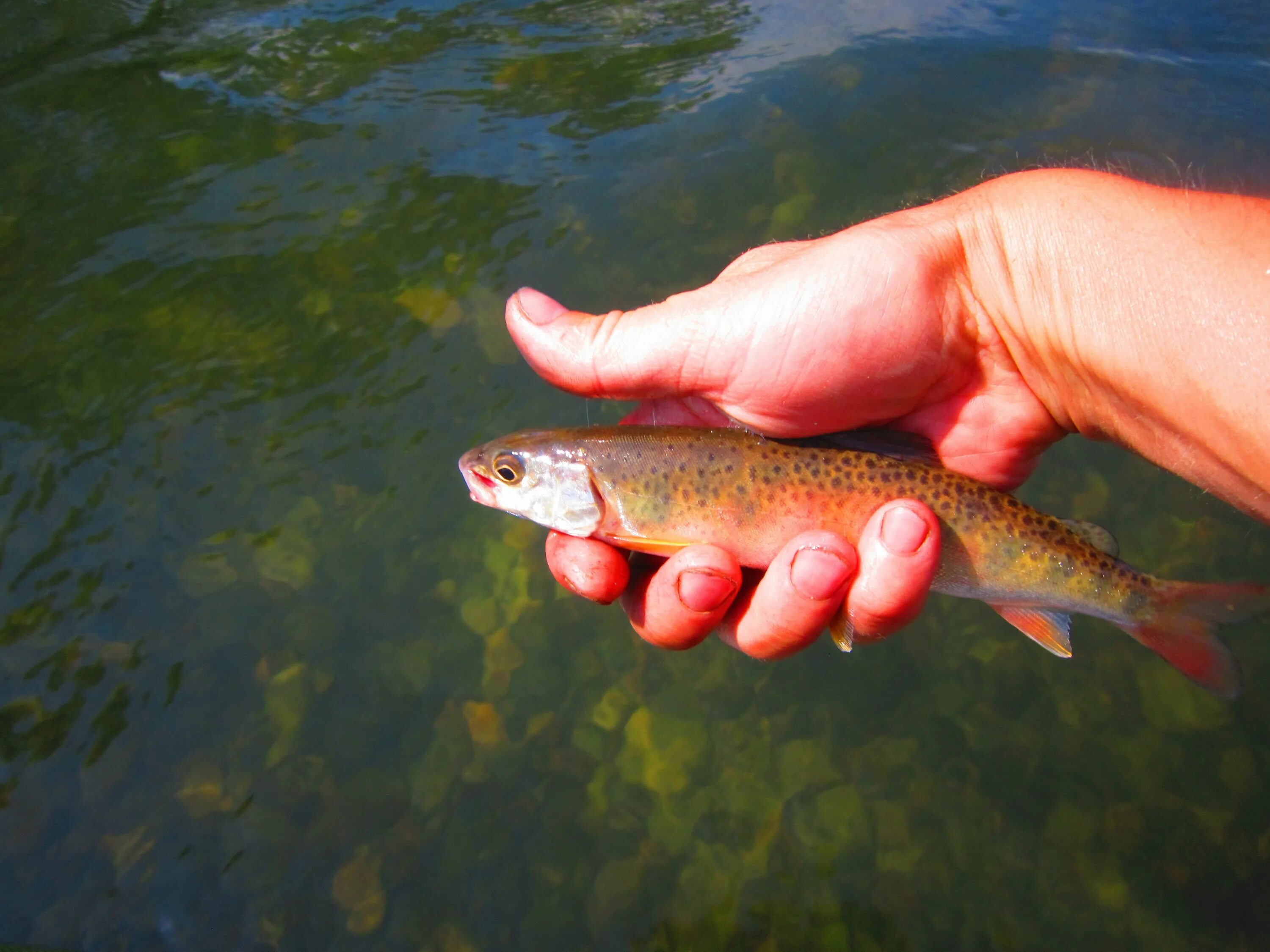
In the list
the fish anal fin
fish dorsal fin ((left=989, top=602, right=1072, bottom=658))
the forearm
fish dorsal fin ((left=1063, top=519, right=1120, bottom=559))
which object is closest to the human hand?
the forearm

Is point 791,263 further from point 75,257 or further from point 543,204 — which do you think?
point 75,257

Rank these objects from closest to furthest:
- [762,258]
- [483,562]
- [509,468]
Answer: [509,468] < [762,258] < [483,562]

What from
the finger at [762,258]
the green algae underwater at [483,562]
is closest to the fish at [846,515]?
the finger at [762,258]

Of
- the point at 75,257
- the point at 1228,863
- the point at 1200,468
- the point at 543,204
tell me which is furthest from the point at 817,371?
the point at 75,257

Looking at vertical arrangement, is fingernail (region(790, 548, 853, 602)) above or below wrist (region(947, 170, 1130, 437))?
below

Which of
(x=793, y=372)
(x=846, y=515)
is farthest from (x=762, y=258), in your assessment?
(x=846, y=515)

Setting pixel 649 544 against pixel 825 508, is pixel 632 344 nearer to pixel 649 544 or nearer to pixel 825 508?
pixel 649 544

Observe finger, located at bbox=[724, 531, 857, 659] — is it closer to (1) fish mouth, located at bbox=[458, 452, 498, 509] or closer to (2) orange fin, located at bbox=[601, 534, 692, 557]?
(2) orange fin, located at bbox=[601, 534, 692, 557]
